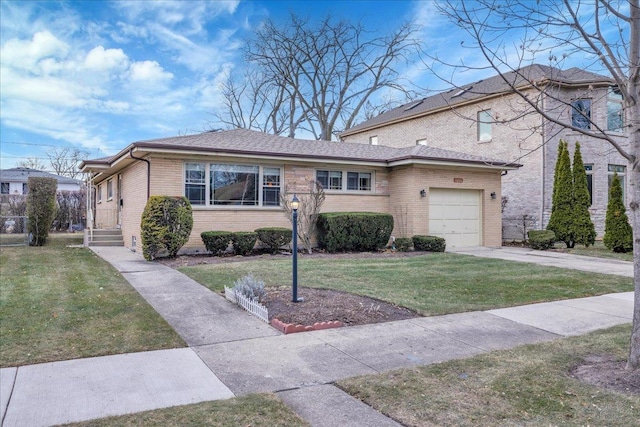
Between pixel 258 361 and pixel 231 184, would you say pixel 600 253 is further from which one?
pixel 258 361

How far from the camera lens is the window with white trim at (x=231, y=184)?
1348cm

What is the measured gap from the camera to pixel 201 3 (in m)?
15.3

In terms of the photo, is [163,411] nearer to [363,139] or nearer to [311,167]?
[311,167]

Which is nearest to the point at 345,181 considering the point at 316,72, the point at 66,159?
the point at 316,72

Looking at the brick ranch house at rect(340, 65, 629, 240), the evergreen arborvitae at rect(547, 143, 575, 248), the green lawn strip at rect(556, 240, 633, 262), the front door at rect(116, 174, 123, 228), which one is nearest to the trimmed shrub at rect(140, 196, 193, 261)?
the front door at rect(116, 174, 123, 228)

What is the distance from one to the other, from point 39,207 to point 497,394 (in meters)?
15.8

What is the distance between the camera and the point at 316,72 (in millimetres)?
34312

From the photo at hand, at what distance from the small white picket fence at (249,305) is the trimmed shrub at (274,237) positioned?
6020 millimetres

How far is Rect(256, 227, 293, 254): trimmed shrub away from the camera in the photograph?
1329 cm

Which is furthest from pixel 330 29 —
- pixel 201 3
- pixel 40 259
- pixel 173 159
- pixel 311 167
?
pixel 40 259

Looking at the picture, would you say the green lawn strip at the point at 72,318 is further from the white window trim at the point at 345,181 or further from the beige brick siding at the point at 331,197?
the white window trim at the point at 345,181

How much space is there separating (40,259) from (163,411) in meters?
10.2

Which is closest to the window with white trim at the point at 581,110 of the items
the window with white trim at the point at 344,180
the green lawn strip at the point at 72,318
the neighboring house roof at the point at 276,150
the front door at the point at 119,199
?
the neighboring house roof at the point at 276,150

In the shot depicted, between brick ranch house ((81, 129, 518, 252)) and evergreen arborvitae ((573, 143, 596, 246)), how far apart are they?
106 inches
